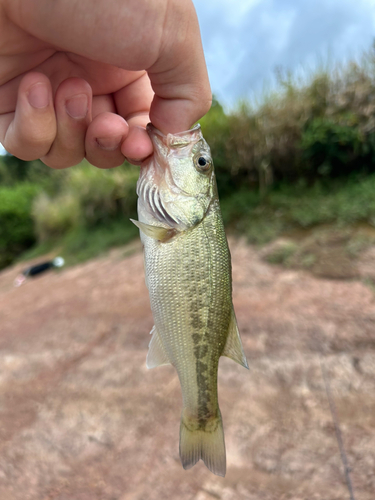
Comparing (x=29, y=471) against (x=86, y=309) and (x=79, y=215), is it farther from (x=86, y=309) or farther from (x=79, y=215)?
(x=79, y=215)

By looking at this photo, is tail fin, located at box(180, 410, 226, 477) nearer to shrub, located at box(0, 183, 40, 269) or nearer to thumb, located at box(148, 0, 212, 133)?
thumb, located at box(148, 0, 212, 133)

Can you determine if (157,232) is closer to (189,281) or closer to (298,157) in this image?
(189,281)

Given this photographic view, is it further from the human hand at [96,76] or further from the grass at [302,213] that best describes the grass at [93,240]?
the human hand at [96,76]

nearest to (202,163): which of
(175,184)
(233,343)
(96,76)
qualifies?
(175,184)

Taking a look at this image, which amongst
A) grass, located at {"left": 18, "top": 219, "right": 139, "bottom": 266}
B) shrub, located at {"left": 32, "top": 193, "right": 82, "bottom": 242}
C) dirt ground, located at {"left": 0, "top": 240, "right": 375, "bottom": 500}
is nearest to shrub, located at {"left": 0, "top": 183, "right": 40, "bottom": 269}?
shrub, located at {"left": 32, "top": 193, "right": 82, "bottom": 242}

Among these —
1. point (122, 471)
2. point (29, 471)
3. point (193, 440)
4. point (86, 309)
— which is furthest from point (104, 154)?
point (86, 309)

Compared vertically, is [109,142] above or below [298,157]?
above

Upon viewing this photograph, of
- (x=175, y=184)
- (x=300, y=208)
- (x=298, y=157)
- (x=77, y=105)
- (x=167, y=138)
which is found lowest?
(x=300, y=208)
